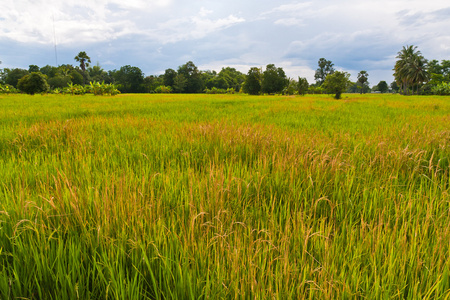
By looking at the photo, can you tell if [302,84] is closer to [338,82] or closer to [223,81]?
[338,82]

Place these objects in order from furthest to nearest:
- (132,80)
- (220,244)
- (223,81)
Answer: (223,81) → (132,80) → (220,244)

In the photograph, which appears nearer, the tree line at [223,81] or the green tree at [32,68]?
the tree line at [223,81]

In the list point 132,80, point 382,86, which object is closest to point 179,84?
point 132,80

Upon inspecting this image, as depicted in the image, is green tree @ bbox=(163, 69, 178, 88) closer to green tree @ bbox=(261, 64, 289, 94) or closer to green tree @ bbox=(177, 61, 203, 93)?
green tree @ bbox=(177, 61, 203, 93)

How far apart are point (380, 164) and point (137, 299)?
7.90 feet

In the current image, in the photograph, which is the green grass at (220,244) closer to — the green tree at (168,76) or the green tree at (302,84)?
the green tree at (302,84)

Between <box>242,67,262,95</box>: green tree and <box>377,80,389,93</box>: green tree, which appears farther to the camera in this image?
<box>377,80,389,93</box>: green tree

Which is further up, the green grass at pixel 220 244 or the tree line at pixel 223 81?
the tree line at pixel 223 81

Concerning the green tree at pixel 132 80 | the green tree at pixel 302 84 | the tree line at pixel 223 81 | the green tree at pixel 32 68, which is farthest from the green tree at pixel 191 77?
the green tree at pixel 32 68

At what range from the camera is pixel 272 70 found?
5444 centimetres

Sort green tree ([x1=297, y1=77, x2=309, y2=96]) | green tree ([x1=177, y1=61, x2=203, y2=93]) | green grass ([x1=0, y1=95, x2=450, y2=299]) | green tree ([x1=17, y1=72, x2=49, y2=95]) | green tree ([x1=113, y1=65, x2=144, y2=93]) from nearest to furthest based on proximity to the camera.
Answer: green grass ([x1=0, y1=95, x2=450, y2=299]) < green tree ([x1=17, y1=72, x2=49, y2=95]) < green tree ([x1=297, y1=77, x2=309, y2=96]) < green tree ([x1=113, y1=65, x2=144, y2=93]) < green tree ([x1=177, y1=61, x2=203, y2=93])

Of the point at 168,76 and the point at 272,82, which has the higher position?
the point at 168,76

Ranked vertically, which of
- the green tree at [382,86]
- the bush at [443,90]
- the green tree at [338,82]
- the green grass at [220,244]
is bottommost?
the green grass at [220,244]

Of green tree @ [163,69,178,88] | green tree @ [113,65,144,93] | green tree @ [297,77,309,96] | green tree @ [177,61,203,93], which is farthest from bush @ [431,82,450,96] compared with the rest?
green tree @ [113,65,144,93]
